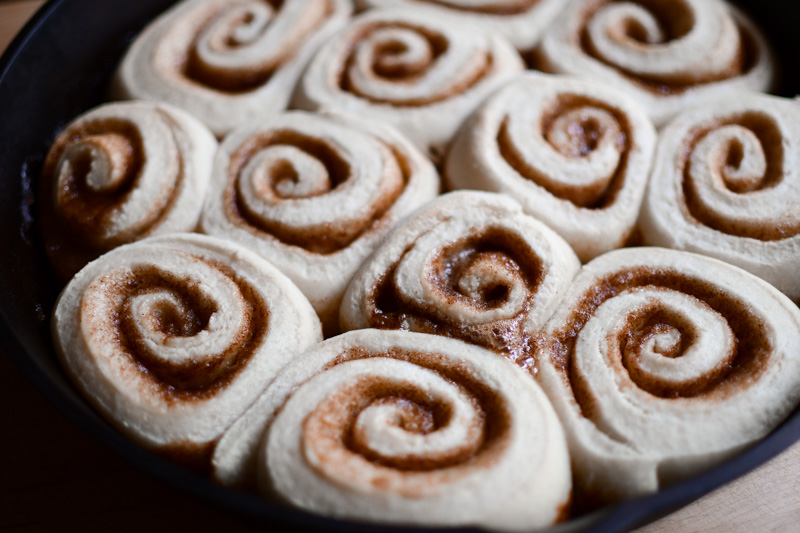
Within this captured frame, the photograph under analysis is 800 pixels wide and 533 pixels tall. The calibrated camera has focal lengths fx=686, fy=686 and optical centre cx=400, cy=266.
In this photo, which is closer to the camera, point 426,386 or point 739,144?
point 426,386

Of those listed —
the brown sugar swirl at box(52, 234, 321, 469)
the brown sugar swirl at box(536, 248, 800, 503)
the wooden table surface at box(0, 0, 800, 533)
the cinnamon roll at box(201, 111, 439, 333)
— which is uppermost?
the cinnamon roll at box(201, 111, 439, 333)

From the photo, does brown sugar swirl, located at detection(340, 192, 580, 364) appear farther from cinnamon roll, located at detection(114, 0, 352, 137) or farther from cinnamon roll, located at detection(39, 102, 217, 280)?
cinnamon roll, located at detection(114, 0, 352, 137)

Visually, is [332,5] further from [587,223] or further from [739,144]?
[739,144]

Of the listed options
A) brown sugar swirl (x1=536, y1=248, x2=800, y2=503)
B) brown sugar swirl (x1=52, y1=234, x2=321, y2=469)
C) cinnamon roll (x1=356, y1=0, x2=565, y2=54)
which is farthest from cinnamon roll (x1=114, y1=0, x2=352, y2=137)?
brown sugar swirl (x1=536, y1=248, x2=800, y2=503)

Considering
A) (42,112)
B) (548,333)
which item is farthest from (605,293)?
(42,112)

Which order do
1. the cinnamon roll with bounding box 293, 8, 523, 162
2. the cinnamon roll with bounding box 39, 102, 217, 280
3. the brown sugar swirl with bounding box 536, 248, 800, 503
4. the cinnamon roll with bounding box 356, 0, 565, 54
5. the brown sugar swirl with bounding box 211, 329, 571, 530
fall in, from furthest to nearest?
the cinnamon roll with bounding box 356, 0, 565, 54 < the cinnamon roll with bounding box 293, 8, 523, 162 < the cinnamon roll with bounding box 39, 102, 217, 280 < the brown sugar swirl with bounding box 536, 248, 800, 503 < the brown sugar swirl with bounding box 211, 329, 571, 530

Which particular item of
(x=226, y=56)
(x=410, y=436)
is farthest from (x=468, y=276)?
Result: (x=226, y=56)

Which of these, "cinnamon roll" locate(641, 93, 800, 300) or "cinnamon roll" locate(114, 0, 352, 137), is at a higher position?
"cinnamon roll" locate(114, 0, 352, 137)
